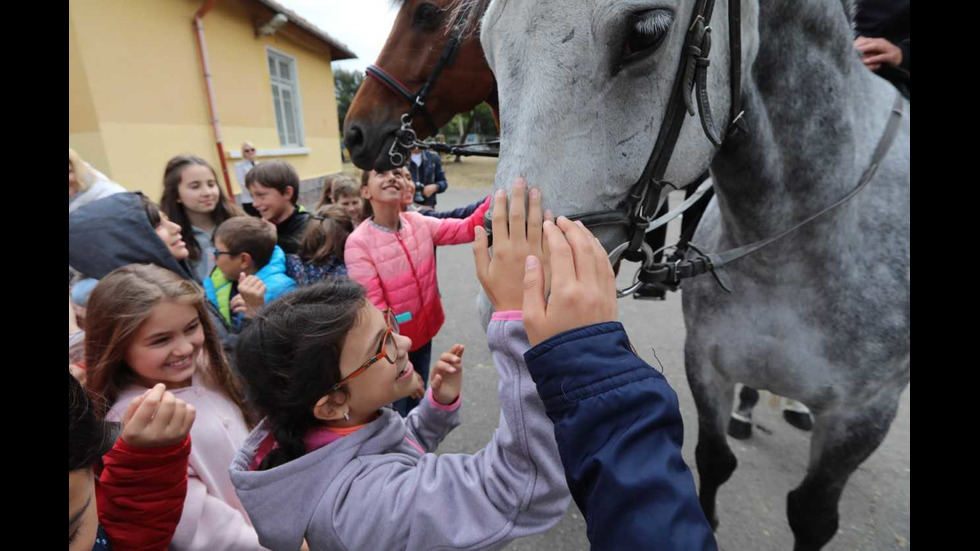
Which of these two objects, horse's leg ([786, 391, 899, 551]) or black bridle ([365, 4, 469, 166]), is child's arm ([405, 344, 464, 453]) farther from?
black bridle ([365, 4, 469, 166])

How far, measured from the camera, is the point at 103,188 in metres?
2.51

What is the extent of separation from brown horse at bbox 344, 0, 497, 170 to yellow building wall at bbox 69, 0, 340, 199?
481 cm

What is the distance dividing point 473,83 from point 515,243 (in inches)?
79.8

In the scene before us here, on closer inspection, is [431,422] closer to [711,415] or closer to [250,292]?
[250,292]

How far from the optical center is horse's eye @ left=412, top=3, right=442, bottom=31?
7.67 ft

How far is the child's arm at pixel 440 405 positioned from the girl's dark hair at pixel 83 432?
0.67 metres

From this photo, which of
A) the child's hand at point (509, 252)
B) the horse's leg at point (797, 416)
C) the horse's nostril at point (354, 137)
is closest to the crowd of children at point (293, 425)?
the child's hand at point (509, 252)

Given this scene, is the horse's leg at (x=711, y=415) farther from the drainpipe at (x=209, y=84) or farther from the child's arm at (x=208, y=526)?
the drainpipe at (x=209, y=84)

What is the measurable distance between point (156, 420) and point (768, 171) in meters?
1.68

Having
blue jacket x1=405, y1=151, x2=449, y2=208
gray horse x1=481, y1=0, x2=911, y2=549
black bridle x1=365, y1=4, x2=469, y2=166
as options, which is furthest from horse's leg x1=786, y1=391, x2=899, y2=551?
blue jacket x1=405, y1=151, x2=449, y2=208

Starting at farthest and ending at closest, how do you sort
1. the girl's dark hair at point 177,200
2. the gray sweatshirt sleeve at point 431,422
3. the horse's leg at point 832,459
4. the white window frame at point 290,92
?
the white window frame at point 290,92 < the girl's dark hair at point 177,200 < the horse's leg at point 832,459 < the gray sweatshirt sleeve at point 431,422

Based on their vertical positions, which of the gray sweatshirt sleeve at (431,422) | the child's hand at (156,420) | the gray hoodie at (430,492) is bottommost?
the gray sweatshirt sleeve at (431,422)

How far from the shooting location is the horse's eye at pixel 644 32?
34.8 inches

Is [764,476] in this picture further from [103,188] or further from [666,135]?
[103,188]
